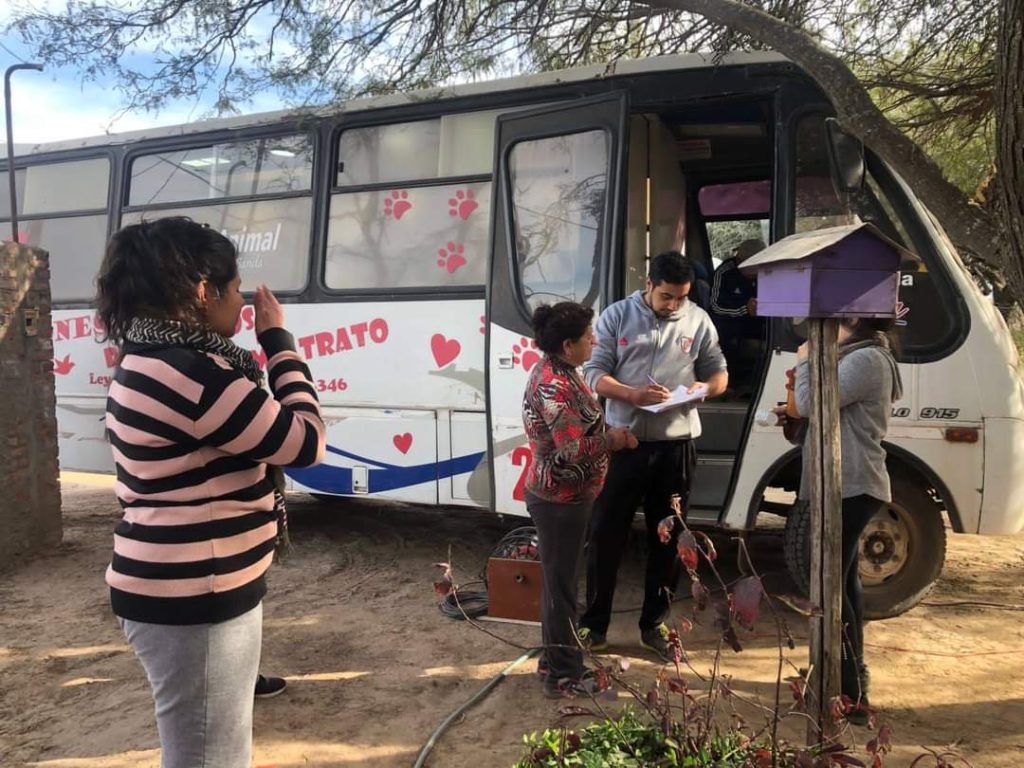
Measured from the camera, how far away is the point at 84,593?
477 cm

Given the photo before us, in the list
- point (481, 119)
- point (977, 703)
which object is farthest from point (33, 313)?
point (977, 703)

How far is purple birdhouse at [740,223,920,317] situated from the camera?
2.28 metres

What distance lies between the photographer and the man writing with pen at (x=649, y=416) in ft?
11.6

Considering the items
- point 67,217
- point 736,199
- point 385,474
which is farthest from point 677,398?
point 67,217

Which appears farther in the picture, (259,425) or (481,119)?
(481,119)

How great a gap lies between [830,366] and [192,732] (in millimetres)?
1964

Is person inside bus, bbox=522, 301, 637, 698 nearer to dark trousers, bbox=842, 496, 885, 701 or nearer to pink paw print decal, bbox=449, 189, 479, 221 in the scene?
dark trousers, bbox=842, 496, 885, 701

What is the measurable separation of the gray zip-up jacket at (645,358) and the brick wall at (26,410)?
156 inches

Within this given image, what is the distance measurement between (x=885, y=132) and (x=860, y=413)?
43.6 inches

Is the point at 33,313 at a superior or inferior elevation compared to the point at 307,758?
superior

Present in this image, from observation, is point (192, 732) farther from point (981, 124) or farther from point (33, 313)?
point (981, 124)

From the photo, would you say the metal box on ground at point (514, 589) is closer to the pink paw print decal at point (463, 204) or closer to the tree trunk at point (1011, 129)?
the pink paw print decal at point (463, 204)

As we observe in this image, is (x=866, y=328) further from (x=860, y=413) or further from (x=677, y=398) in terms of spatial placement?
(x=677, y=398)

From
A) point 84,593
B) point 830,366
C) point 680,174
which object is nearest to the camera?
point 830,366
